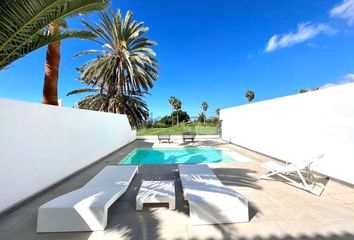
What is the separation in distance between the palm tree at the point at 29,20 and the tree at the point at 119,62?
1150 centimetres

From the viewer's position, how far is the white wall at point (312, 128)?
538 cm

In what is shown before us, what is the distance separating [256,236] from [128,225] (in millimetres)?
2012

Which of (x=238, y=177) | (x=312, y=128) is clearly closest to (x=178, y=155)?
(x=238, y=177)

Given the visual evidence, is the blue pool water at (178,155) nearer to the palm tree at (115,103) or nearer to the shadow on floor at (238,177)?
the shadow on floor at (238,177)

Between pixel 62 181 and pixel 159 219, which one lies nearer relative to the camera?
pixel 159 219

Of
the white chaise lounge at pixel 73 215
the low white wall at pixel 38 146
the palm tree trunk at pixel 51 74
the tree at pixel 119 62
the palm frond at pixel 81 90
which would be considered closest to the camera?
the white chaise lounge at pixel 73 215

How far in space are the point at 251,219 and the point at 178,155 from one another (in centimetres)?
803

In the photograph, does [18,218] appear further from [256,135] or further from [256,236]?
[256,135]

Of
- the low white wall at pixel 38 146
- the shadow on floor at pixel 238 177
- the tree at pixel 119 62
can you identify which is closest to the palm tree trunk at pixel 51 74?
the low white wall at pixel 38 146

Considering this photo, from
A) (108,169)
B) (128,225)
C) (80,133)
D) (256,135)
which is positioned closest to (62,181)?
(108,169)

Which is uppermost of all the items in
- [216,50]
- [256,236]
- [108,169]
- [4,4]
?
[216,50]

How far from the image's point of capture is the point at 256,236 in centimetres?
297

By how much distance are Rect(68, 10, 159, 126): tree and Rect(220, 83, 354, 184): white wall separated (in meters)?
9.58

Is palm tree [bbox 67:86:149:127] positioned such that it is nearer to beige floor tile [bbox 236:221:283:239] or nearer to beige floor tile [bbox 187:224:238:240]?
beige floor tile [bbox 187:224:238:240]
